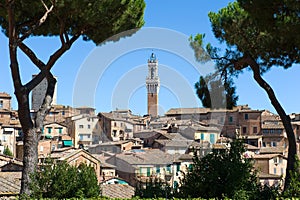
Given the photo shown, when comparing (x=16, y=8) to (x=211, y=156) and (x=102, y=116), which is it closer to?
(x=211, y=156)

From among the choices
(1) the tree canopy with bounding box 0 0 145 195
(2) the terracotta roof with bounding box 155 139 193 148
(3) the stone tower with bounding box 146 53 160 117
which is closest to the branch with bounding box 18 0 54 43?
(1) the tree canopy with bounding box 0 0 145 195

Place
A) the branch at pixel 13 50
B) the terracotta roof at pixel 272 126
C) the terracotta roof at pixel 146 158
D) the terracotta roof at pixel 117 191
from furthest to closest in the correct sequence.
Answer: the terracotta roof at pixel 272 126 → the terracotta roof at pixel 146 158 → the terracotta roof at pixel 117 191 → the branch at pixel 13 50

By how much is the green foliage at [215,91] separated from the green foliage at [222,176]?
317 centimetres

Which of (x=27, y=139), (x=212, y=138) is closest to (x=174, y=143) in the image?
(x=212, y=138)

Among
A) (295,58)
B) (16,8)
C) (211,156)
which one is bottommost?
(211,156)

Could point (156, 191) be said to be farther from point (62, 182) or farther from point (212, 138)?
point (212, 138)

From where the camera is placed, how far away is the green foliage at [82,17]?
1111 centimetres

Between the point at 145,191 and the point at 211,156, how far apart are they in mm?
1693

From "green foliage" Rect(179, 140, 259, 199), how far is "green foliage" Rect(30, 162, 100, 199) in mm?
1973

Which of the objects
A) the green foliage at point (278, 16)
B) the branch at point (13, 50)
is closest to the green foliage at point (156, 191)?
the branch at point (13, 50)

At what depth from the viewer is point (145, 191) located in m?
10.9

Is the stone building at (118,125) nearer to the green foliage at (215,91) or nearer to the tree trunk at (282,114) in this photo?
the green foliage at (215,91)

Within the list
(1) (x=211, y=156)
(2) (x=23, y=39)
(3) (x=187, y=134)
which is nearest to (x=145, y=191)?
(1) (x=211, y=156)

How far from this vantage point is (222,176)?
995cm
